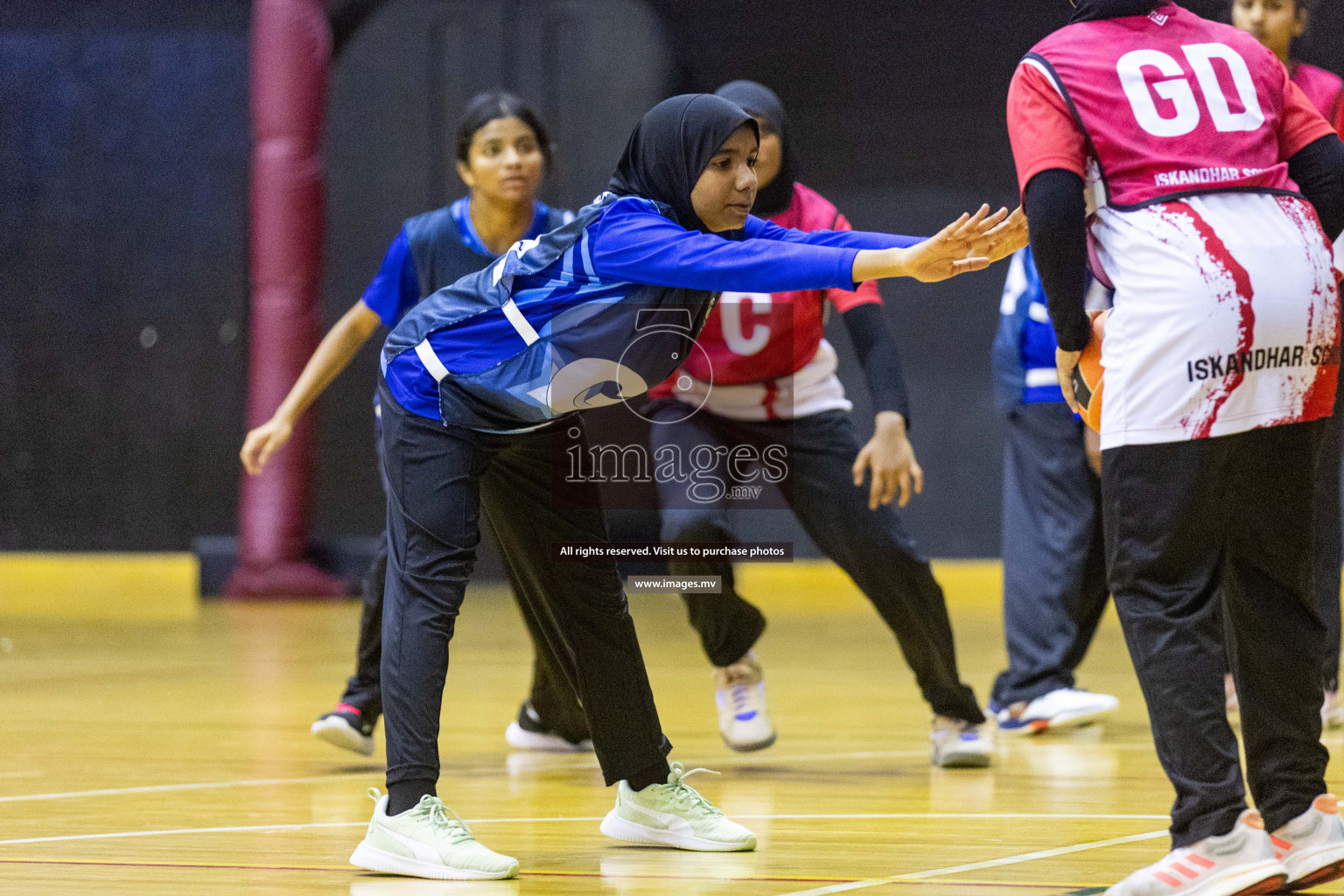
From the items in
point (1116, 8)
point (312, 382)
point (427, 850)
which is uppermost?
point (1116, 8)

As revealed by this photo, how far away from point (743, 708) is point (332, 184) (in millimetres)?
6276

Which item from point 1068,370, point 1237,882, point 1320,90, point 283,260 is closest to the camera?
point 1237,882

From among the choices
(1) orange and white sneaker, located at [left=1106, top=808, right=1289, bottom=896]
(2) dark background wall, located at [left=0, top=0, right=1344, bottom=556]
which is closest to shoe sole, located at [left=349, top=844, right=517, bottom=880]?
(1) orange and white sneaker, located at [left=1106, top=808, right=1289, bottom=896]

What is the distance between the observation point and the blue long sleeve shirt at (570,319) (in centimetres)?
222

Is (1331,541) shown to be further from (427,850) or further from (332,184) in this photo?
(332,184)

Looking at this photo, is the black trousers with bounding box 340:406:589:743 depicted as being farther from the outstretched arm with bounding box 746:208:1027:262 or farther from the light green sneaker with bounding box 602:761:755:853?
the outstretched arm with bounding box 746:208:1027:262

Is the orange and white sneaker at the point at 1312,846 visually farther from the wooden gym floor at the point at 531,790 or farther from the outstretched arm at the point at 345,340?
the outstretched arm at the point at 345,340

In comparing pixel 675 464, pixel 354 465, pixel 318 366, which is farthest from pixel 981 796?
pixel 354 465

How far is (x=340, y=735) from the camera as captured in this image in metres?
3.44

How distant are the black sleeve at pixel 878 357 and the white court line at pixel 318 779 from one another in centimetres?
78

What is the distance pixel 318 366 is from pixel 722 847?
141cm

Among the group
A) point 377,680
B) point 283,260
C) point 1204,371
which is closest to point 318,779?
point 377,680

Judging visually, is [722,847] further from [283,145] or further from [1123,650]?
[283,145]

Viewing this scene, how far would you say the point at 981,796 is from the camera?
3.02m
